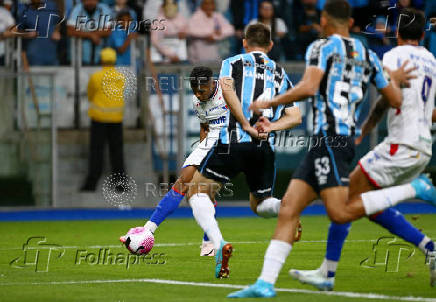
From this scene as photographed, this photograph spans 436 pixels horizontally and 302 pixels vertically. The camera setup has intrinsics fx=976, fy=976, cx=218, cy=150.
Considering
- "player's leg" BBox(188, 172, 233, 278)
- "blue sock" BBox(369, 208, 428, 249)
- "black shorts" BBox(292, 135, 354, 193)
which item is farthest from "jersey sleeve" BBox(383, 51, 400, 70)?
"player's leg" BBox(188, 172, 233, 278)

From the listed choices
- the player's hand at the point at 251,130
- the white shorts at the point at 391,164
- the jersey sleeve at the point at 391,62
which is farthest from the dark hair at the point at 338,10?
the player's hand at the point at 251,130

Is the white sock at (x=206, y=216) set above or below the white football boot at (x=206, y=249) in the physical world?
above

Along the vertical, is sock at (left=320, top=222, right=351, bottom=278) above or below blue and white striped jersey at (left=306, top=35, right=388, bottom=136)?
below

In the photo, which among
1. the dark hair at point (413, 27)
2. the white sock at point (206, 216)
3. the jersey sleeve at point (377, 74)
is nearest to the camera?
the jersey sleeve at point (377, 74)

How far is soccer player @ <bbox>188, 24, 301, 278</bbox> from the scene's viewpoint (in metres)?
8.38

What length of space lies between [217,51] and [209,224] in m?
9.87

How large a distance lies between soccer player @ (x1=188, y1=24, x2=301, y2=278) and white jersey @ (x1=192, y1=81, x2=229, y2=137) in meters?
1.11

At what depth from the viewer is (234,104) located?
839cm

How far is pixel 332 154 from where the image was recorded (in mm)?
6832

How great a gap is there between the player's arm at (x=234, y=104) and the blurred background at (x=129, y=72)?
Answer: 892 cm

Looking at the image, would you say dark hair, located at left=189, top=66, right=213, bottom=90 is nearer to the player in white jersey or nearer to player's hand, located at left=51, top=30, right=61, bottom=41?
the player in white jersey

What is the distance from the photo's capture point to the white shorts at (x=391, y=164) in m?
7.40

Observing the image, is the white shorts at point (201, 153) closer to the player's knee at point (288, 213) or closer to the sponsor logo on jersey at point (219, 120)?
the sponsor logo on jersey at point (219, 120)

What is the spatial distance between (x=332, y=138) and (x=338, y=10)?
35.4 inches
